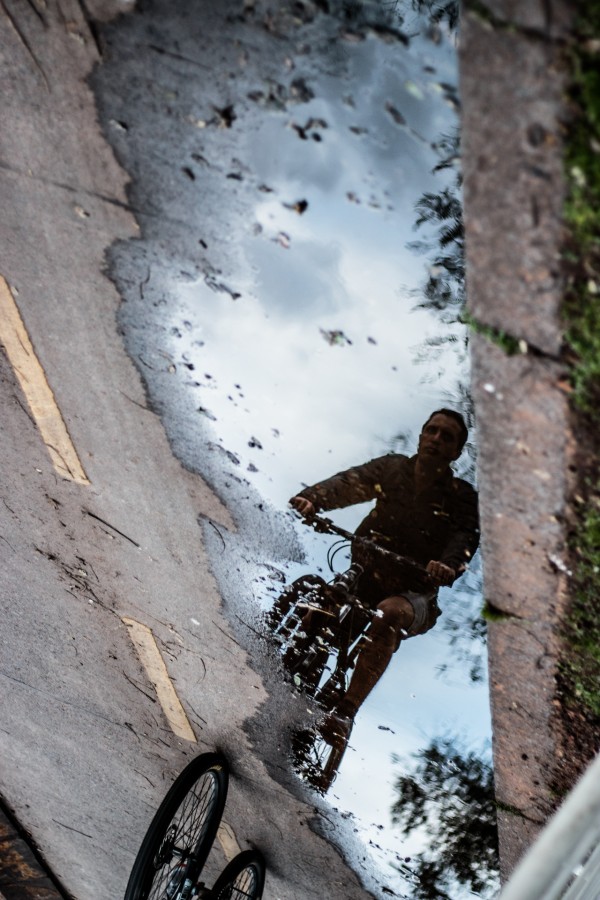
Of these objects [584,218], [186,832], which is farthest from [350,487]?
[186,832]

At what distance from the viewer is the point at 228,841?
405 centimetres

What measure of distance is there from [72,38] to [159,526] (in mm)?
1586

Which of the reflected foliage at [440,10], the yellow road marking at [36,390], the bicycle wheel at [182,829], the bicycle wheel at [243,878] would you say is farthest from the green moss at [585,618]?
the bicycle wheel at [243,878]

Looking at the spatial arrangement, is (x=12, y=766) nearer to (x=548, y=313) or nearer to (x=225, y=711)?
(x=225, y=711)

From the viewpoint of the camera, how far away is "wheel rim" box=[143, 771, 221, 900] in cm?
325

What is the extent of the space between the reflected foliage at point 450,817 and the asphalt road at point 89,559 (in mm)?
535

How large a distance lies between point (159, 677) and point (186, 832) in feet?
→ 2.95

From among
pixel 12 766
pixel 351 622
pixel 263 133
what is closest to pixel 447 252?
pixel 263 133

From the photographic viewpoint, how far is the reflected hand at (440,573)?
206cm

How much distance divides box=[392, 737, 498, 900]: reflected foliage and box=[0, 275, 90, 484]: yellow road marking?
176 cm

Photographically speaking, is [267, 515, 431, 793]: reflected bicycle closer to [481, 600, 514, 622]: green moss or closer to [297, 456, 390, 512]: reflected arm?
[297, 456, 390, 512]: reflected arm

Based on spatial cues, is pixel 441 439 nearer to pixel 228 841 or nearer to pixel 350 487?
pixel 350 487

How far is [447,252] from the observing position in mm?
1666

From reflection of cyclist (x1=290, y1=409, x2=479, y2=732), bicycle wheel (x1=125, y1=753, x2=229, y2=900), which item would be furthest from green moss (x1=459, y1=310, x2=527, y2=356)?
bicycle wheel (x1=125, y1=753, x2=229, y2=900)
